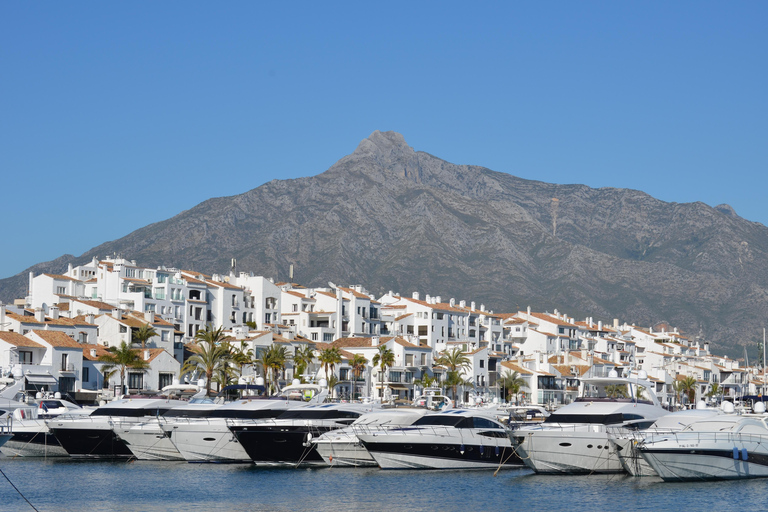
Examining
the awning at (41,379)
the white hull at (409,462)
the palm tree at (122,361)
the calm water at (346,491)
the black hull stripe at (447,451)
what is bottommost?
the calm water at (346,491)

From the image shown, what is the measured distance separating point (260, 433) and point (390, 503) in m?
13.8

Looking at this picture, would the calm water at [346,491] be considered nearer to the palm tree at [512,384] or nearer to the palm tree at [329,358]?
the palm tree at [329,358]

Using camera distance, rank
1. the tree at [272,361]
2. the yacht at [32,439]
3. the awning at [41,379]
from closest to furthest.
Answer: the yacht at [32,439], the awning at [41,379], the tree at [272,361]

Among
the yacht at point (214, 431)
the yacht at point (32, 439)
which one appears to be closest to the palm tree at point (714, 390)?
the yacht at point (214, 431)

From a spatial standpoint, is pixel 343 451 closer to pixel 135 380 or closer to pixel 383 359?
pixel 135 380

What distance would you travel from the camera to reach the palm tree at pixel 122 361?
98.0 meters

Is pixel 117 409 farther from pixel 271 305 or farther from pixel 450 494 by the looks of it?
pixel 271 305

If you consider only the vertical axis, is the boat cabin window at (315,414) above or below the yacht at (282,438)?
above

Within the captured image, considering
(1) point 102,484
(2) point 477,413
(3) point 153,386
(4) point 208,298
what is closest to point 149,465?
(1) point 102,484

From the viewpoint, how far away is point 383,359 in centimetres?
12406

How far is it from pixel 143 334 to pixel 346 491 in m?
64.1

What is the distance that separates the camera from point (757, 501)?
42.5 metres

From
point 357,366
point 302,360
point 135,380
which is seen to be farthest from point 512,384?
point 135,380

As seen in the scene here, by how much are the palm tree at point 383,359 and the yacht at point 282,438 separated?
66624 mm
